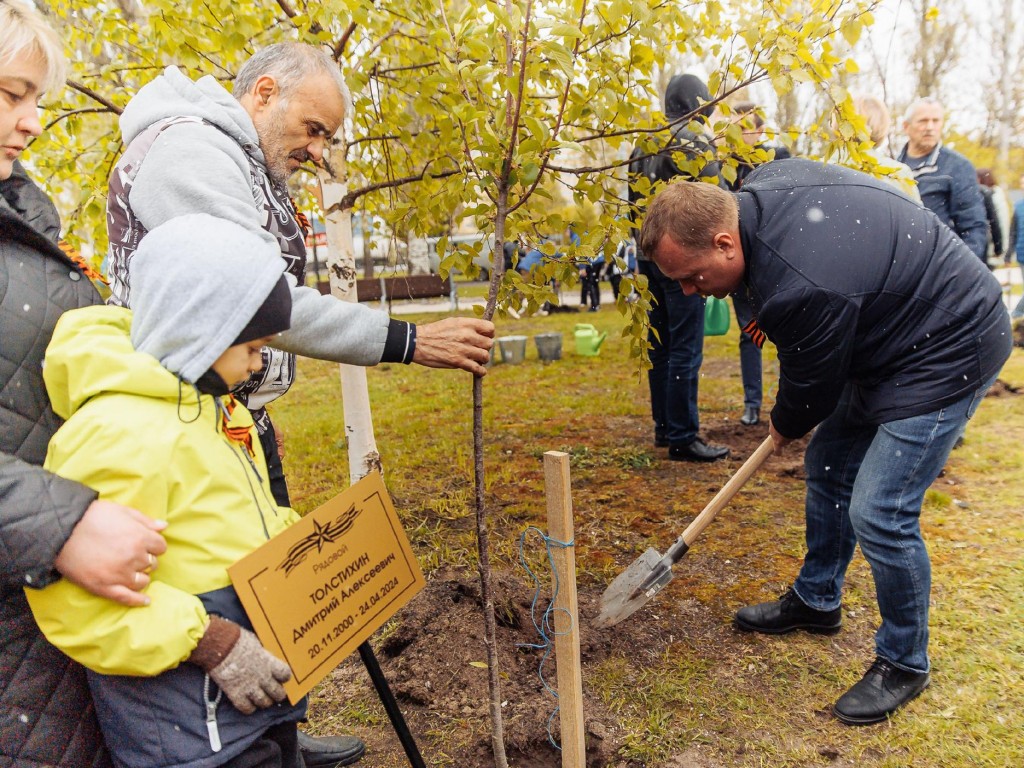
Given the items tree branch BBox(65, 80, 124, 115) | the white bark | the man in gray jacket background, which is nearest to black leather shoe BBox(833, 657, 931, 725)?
the man in gray jacket background

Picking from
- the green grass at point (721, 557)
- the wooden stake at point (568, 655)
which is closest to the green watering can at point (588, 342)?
the green grass at point (721, 557)

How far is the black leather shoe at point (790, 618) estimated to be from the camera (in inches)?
103

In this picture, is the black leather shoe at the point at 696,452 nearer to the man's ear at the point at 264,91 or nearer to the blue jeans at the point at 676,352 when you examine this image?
the blue jeans at the point at 676,352

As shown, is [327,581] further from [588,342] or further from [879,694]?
[588,342]

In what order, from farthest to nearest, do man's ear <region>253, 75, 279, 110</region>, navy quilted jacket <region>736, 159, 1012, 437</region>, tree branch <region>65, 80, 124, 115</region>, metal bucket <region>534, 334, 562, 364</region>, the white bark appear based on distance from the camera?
metal bucket <region>534, 334, 562, 364</region> → the white bark → tree branch <region>65, 80, 124, 115</region> → navy quilted jacket <region>736, 159, 1012, 437</region> → man's ear <region>253, 75, 279, 110</region>

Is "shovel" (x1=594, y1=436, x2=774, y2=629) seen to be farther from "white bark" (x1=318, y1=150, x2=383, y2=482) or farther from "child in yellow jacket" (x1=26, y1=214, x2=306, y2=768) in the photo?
"child in yellow jacket" (x1=26, y1=214, x2=306, y2=768)

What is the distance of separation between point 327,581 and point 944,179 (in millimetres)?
4266

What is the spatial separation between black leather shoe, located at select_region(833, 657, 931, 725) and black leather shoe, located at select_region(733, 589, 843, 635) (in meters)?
0.34

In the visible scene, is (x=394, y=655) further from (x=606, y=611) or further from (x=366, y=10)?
(x=366, y=10)

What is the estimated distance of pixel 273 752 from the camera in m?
1.31

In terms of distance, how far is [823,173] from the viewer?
2137 millimetres

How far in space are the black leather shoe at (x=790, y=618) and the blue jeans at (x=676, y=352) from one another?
67.4 inches

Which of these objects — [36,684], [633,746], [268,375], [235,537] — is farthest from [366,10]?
[633,746]

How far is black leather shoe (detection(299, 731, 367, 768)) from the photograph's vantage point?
Answer: 2092 mm
